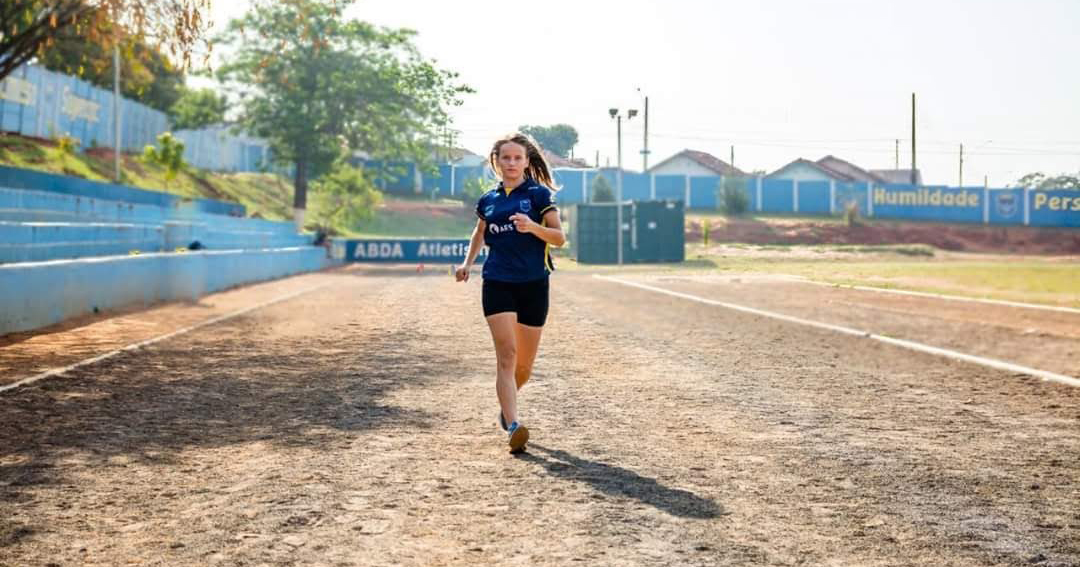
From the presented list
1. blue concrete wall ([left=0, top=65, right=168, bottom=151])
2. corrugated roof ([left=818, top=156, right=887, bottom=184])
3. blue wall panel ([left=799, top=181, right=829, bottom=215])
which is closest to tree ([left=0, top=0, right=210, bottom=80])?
blue concrete wall ([left=0, top=65, right=168, bottom=151])

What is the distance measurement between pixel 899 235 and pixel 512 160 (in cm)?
7224

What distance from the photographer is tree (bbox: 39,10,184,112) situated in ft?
63.0

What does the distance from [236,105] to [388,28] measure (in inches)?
336

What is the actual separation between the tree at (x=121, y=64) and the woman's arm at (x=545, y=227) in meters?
10.7

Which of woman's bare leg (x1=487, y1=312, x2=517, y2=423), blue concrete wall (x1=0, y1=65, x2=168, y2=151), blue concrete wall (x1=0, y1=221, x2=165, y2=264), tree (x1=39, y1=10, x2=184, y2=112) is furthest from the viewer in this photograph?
blue concrete wall (x1=0, y1=65, x2=168, y2=151)

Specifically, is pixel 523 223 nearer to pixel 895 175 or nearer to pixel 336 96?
pixel 336 96

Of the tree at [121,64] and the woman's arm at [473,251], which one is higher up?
the tree at [121,64]

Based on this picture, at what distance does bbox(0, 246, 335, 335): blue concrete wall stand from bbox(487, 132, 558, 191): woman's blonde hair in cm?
922

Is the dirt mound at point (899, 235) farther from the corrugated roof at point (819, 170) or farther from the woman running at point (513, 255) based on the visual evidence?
the woman running at point (513, 255)

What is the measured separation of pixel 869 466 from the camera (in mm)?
6219

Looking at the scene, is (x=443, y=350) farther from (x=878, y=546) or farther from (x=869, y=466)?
(x=878, y=546)

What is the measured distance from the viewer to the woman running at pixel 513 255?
22.2 feet

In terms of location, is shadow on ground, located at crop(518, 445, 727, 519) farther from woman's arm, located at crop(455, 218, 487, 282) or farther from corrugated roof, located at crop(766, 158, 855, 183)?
corrugated roof, located at crop(766, 158, 855, 183)

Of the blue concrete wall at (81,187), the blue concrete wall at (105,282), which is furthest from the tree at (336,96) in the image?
the blue concrete wall at (105,282)
